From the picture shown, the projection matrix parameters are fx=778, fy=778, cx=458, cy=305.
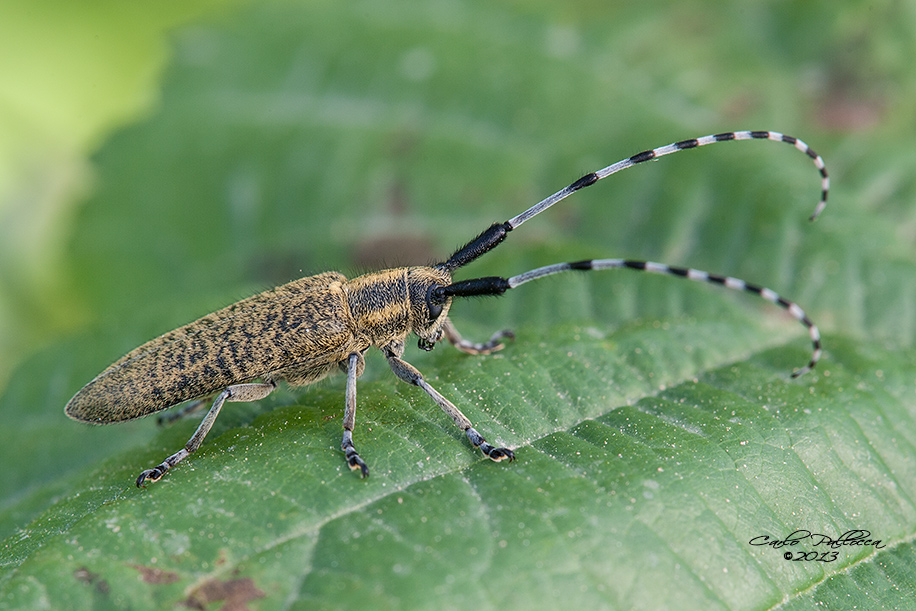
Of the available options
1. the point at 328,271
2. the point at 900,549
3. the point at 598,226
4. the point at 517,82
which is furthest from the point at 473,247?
the point at 517,82

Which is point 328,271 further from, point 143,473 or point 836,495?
point 836,495

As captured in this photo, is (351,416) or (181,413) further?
(181,413)

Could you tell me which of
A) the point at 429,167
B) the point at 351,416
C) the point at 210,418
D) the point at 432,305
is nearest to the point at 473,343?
the point at 432,305

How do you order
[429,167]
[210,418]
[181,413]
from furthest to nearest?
1. [429,167]
2. [181,413]
3. [210,418]

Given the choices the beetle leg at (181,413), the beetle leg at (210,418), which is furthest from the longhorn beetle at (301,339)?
the beetle leg at (181,413)

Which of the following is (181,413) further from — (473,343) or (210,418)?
(473,343)
